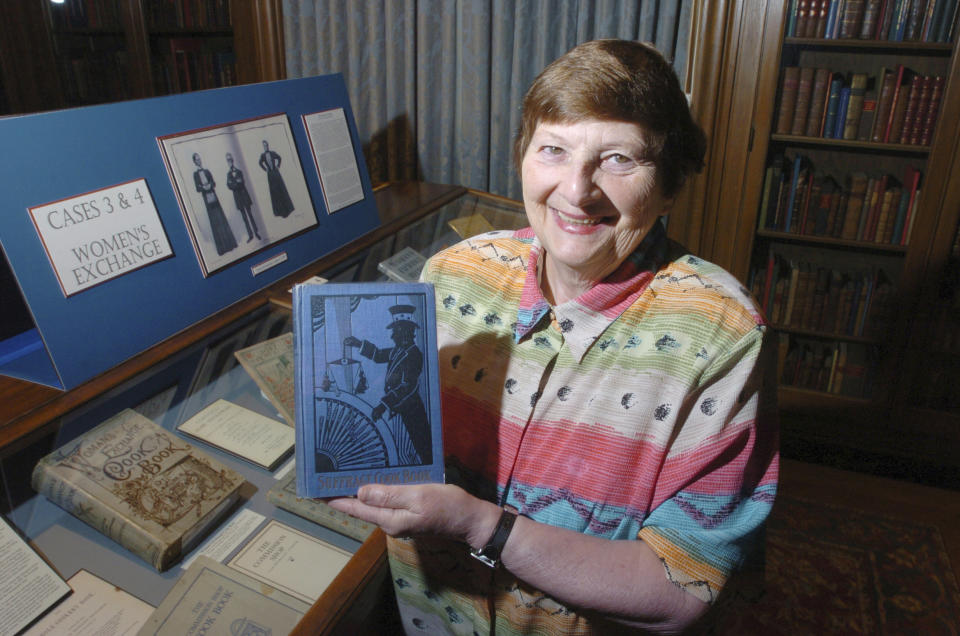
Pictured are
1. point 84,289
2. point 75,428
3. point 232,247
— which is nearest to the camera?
point 75,428

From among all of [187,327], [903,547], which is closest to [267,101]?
[187,327]

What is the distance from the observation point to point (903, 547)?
2287 millimetres

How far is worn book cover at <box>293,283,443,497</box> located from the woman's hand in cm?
2

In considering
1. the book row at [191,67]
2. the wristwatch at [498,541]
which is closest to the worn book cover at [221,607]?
the wristwatch at [498,541]

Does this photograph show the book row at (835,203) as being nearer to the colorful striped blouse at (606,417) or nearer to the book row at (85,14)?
the colorful striped blouse at (606,417)

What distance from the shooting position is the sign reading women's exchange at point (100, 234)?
1146mm

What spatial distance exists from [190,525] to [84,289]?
20.2 inches

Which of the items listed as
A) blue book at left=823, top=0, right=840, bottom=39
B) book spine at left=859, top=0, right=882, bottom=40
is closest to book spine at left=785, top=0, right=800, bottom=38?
blue book at left=823, top=0, right=840, bottom=39

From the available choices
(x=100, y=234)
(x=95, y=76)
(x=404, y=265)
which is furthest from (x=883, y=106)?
(x=95, y=76)

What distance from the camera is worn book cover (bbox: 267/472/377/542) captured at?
1061 millimetres

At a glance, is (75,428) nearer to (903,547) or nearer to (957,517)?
(903,547)

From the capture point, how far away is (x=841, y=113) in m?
2.50

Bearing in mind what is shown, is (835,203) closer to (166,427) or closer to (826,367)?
(826,367)

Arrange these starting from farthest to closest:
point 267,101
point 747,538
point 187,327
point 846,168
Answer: point 846,168, point 267,101, point 187,327, point 747,538
